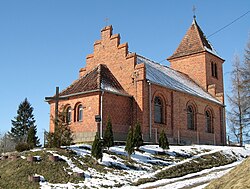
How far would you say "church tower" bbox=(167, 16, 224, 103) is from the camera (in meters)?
38.1

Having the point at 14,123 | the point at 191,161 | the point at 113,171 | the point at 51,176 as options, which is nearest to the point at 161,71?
the point at 191,161

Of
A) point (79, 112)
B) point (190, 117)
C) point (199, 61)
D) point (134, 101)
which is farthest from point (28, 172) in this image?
point (199, 61)

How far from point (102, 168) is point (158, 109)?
39.9ft

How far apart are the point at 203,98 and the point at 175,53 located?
29.3ft

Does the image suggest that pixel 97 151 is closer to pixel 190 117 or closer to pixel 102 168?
pixel 102 168

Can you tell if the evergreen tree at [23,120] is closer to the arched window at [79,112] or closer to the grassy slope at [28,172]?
the arched window at [79,112]

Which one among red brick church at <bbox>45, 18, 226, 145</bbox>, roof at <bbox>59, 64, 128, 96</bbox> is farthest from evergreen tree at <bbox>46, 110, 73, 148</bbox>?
roof at <bbox>59, 64, 128, 96</bbox>

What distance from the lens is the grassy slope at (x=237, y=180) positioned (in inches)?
349

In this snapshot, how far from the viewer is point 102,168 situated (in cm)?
1698

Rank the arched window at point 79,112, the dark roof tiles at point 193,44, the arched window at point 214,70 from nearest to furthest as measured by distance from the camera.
Result: the arched window at point 79,112 → the dark roof tiles at point 193,44 → the arched window at point 214,70

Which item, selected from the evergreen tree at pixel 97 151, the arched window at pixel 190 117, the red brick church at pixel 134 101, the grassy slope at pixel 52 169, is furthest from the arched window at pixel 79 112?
the arched window at pixel 190 117

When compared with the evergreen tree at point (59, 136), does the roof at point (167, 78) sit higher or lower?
higher

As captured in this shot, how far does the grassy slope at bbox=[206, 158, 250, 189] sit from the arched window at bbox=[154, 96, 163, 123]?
1758 centimetres

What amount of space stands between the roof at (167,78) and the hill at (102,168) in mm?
8279
